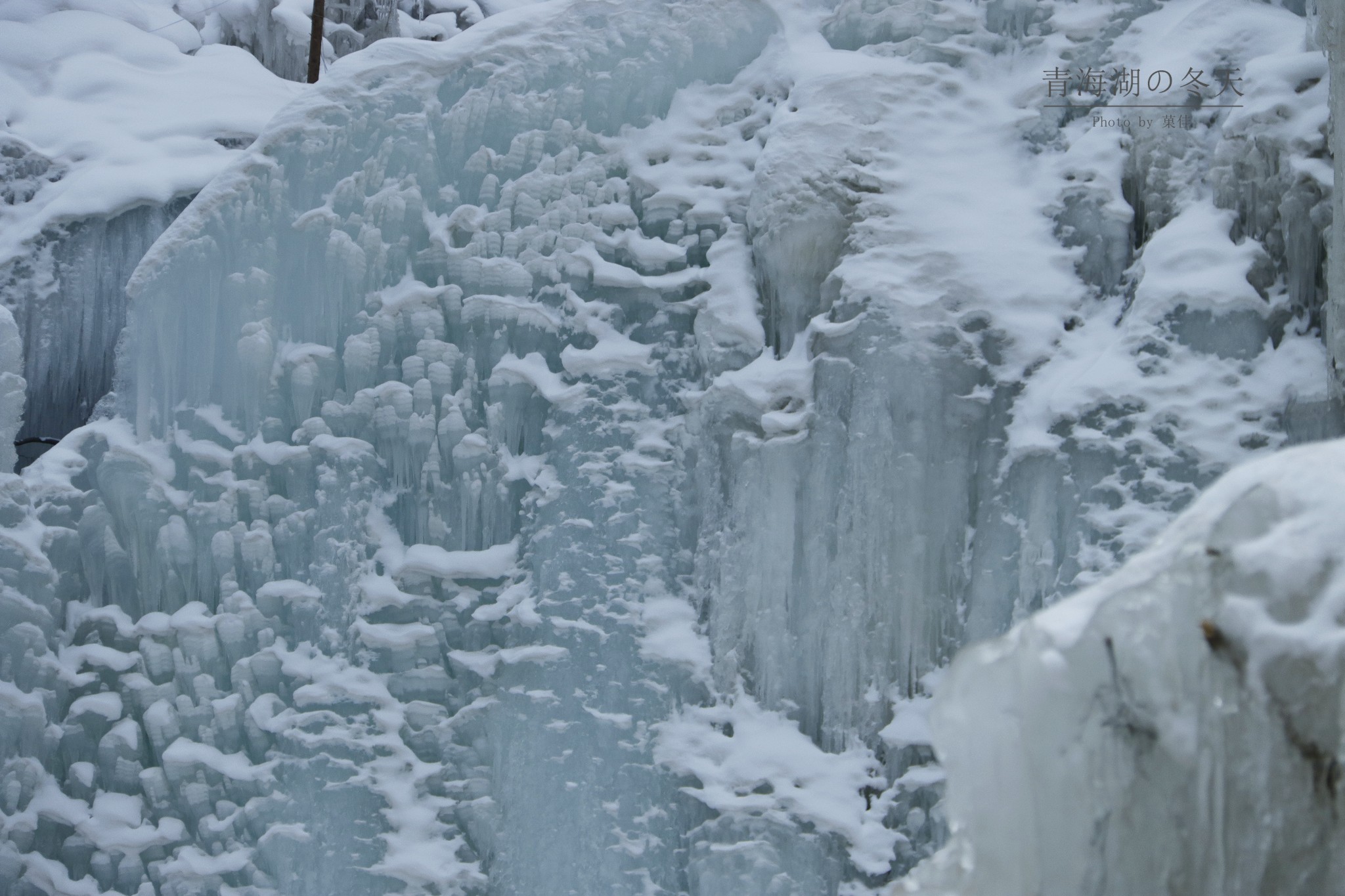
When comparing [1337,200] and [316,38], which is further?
[316,38]

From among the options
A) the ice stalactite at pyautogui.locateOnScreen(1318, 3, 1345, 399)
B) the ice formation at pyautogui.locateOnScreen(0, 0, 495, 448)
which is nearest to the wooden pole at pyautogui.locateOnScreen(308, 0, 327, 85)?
the ice formation at pyautogui.locateOnScreen(0, 0, 495, 448)

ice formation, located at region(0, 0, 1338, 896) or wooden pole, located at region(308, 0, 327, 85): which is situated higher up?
wooden pole, located at region(308, 0, 327, 85)

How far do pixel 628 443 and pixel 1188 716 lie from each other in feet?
10.6

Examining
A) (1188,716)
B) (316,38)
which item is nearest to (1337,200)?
(1188,716)

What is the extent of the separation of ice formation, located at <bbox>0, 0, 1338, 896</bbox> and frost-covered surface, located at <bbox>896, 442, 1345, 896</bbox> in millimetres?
2401

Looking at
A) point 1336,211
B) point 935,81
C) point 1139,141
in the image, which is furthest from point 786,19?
point 1336,211

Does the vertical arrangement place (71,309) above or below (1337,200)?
below

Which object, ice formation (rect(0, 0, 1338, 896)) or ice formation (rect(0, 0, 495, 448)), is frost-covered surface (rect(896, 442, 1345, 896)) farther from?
ice formation (rect(0, 0, 495, 448))

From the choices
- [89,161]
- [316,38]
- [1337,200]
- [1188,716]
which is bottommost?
[89,161]

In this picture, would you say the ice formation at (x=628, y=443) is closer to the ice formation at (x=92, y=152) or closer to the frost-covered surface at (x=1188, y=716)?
the ice formation at (x=92, y=152)

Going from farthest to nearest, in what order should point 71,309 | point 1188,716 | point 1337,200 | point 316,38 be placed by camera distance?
A: point 316,38 → point 71,309 → point 1337,200 → point 1188,716

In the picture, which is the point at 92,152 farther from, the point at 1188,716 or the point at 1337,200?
the point at 1188,716

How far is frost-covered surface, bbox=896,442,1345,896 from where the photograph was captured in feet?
6.15

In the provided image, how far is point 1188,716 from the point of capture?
1973 mm
